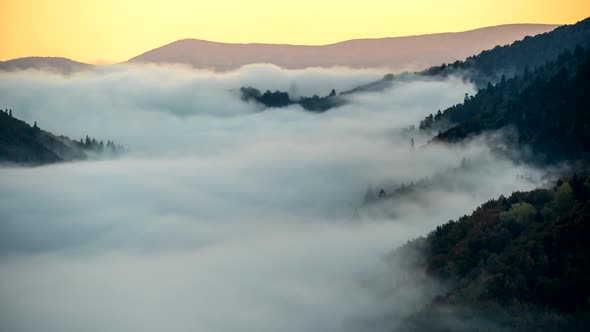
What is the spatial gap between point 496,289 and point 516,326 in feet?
47.4

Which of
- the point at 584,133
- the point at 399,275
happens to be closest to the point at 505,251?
the point at 399,275

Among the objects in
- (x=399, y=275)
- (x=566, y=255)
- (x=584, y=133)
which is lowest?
(x=399, y=275)

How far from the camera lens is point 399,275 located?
7190 inches

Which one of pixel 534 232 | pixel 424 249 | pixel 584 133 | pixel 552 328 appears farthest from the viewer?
pixel 584 133

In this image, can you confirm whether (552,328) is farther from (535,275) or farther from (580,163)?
(580,163)

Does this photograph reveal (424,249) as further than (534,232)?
Yes

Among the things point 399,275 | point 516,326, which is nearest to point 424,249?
point 399,275

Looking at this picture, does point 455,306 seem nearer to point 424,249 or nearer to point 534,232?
point 534,232

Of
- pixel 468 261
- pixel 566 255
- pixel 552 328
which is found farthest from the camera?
pixel 468 261

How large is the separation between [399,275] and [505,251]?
43.5 meters

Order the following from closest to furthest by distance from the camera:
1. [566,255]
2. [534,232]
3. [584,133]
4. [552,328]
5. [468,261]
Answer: [552,328], [566,255], [534,232], [468,261], [584,133]

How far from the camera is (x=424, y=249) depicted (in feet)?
598

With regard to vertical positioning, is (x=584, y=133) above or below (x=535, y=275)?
above

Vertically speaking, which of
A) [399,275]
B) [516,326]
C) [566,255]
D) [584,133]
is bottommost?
[399,275]
